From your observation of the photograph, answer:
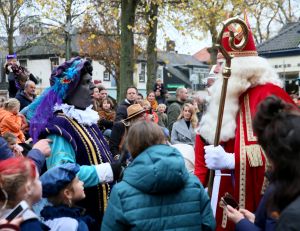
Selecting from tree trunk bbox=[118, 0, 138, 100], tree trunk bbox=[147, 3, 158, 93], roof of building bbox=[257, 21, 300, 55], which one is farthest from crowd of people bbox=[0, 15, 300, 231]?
roof of building bbox=[257, 21, 300, 55]

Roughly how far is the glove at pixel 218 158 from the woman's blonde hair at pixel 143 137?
22.9 inches

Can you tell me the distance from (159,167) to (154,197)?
218mm

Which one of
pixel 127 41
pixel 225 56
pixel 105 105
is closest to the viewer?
pixel 225 56

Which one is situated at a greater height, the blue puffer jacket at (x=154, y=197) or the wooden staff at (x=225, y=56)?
the wooden staff at (x=225, y=56)

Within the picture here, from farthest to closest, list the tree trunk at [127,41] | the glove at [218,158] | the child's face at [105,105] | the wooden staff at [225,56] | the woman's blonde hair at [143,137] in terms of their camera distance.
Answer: the tree trunk at [127,41] < the child's face at [105,105] < the wooden staff at [225,56] < the glove at [218,158] < the woman's blonde hair at [143,137]

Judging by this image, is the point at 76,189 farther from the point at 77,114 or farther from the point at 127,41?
the point at 127,41

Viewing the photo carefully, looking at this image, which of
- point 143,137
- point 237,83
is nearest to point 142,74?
point 237,83

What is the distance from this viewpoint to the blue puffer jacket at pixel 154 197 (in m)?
2.96

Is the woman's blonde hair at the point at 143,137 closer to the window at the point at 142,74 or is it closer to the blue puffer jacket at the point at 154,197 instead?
the blue puffer jacket at the point at 154,197

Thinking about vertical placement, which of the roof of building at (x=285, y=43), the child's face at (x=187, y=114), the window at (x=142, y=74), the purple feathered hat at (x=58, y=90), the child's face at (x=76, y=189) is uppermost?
the roof of building at (x=285, y=43)

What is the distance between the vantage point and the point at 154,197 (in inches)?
119

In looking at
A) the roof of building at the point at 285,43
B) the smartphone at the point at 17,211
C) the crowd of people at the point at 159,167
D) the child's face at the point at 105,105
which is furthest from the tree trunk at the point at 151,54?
the smartphone at the point at 17,211

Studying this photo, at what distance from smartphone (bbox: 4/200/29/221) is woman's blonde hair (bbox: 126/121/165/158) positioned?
86 centimetres

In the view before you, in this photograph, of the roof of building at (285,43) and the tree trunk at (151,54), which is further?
the roof of building at (285,43)
